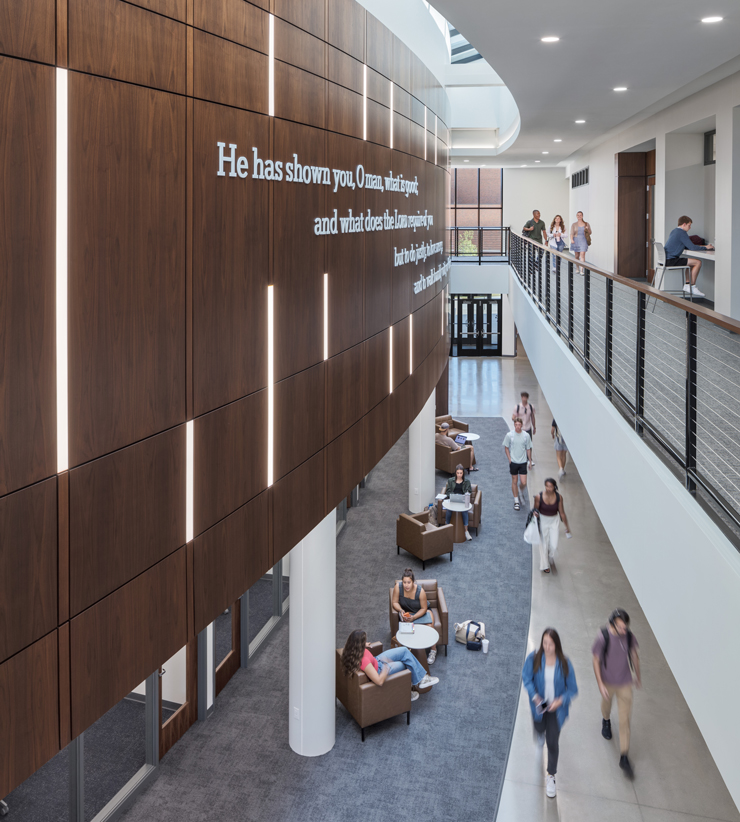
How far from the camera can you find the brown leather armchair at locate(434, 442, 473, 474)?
1875cm

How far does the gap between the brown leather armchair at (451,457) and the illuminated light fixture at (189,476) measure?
1450cm

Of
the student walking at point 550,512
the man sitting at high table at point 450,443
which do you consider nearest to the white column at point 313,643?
the student walking at point 550,512

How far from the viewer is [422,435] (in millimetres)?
16344

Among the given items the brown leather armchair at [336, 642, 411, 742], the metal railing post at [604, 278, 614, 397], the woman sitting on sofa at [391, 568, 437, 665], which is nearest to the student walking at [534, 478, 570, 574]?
the woman sitting on sofa at [391, 568, 437, 665]

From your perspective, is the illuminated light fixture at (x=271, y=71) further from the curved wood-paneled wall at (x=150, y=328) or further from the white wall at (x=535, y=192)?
the white wall at (x=535, y=192)

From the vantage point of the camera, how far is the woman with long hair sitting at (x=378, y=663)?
29.9ft

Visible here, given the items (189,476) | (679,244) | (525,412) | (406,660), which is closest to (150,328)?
(189,476)

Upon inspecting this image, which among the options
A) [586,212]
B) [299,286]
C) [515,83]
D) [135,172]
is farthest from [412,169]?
[586,212]

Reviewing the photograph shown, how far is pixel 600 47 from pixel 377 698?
7.81 metres

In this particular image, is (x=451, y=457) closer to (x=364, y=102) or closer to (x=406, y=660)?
(x=406, y=660)

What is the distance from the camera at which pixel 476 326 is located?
34.1 metres

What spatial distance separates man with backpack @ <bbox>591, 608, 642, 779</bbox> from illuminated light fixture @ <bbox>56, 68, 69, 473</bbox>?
228 inches

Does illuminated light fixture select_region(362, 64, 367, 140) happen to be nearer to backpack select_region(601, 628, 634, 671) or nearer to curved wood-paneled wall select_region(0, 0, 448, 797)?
curved wood-paneled wall select_region(0, 0, 448, 797)

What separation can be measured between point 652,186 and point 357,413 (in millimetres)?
12758
